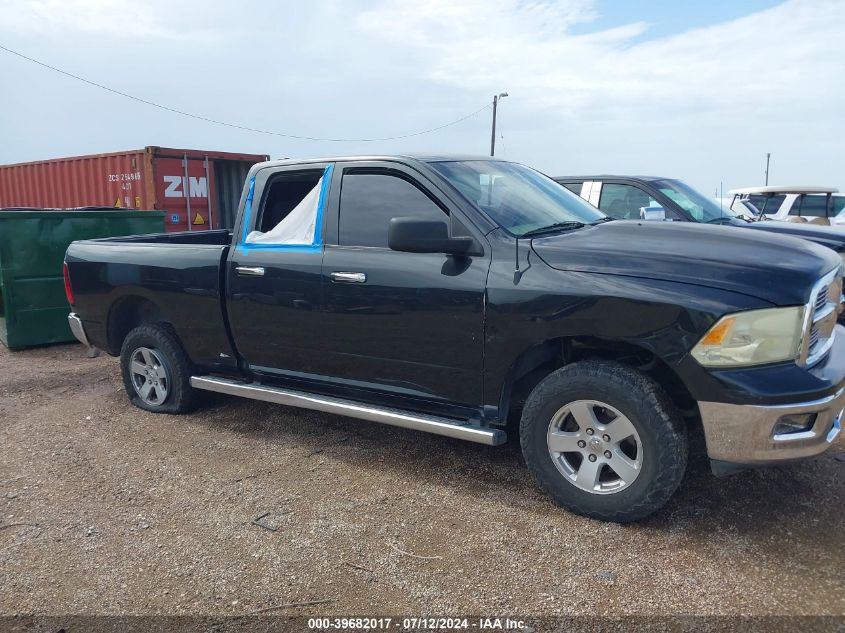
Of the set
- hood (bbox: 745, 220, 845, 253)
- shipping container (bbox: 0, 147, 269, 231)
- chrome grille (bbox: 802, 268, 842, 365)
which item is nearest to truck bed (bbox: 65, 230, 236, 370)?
chrome grille (bbox: 802, 268, 842, 365)

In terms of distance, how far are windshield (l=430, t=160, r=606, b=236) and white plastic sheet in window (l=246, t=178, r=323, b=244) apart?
0.85m

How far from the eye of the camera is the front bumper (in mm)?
3062

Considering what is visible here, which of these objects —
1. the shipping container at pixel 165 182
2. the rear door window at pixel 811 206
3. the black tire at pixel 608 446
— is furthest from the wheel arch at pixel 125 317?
the rear door window at pixel 811 206

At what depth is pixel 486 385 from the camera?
3.75 meters

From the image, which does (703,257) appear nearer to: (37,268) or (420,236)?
(420,236)

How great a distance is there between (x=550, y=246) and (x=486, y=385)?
0.80 m

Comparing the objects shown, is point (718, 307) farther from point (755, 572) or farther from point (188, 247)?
point (188, 247)

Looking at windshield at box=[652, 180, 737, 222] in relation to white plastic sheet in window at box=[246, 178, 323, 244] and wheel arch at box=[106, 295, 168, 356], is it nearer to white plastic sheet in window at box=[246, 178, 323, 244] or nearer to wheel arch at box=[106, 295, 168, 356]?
white plastic sheet in window at box=[246, 178, 323, 244]

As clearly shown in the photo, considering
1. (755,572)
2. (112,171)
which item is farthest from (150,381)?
(112,171)

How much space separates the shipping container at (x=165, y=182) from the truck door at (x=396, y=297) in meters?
8.49

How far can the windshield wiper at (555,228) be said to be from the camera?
12.7ft

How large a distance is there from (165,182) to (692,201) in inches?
359

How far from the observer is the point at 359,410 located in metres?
4.13

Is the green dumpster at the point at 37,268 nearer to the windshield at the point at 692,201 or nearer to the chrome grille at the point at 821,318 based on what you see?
the windshield at the point at 692,201
